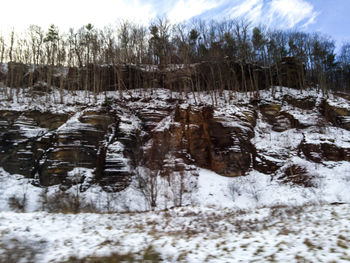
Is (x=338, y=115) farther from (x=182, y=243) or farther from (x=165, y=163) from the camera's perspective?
(x=182, y=243)

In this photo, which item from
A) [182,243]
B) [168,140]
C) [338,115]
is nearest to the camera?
[182,243]

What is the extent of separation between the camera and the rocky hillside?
71.3ft

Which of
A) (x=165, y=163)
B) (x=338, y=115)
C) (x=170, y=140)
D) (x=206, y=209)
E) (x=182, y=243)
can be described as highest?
(x=338, y=115)

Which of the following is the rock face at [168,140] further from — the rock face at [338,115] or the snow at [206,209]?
the snow at [206,209]

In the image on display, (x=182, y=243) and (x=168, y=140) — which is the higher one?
(x=168, y=140)

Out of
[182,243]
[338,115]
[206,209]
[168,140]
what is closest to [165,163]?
[168,140]

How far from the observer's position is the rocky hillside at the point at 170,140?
71.3ft

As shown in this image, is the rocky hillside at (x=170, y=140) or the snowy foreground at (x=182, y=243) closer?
the snowy foreground at (x=182, y=243)

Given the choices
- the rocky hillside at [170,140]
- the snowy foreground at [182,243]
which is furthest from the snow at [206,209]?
the rocky hillside at [170,140]

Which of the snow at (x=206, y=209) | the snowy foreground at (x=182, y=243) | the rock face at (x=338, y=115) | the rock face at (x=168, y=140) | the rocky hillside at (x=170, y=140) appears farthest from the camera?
the rock face at (x=338, y=115)

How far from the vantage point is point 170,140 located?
2572 centimetres

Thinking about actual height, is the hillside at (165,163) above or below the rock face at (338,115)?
below

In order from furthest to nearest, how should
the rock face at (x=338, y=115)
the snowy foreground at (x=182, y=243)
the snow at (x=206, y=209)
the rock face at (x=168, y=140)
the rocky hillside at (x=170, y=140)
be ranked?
the rock face at (x=338, y=115), the rock face at (x=168, y=140), the rocky hillside at (x=170, y=140), the snow at (x=206, y=209), the snowy foreground at (x=182, y=243)

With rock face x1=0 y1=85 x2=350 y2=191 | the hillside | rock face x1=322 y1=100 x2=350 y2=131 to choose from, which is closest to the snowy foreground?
the hillside
